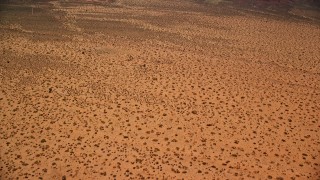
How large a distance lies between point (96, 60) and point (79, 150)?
586cm

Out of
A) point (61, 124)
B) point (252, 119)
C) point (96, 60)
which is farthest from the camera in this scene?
point (96, 60)

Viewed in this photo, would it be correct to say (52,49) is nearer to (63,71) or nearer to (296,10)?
(63,71)

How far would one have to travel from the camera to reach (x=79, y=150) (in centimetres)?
701

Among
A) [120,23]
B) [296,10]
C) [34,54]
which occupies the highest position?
[296,10]

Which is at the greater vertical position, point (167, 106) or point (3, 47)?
point (3, 47)

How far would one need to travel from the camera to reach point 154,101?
9.37 m

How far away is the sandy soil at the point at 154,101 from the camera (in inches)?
267

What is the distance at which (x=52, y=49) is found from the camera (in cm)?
1291

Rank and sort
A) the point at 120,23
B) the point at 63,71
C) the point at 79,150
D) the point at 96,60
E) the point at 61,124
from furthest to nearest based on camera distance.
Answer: the point at 120,23 < the point at 96,60 < the point at 63,71 < the point at 61,124 < the point at 79,150

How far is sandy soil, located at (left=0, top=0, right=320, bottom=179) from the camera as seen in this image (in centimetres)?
679

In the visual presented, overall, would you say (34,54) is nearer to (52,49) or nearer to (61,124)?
(52,49)

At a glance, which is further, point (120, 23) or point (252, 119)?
point (120, 23)

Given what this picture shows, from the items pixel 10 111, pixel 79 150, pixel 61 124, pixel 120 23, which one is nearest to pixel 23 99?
pixel 10 111

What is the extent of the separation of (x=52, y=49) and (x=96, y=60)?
2.34 meters
